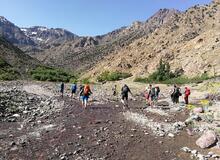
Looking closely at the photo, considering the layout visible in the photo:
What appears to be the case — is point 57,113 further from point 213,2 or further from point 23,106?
point 213,2

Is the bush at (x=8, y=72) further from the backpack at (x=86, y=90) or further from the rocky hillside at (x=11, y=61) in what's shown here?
the backpack at (x=86, y=90)

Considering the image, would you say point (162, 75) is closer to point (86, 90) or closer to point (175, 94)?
point (175, 94)

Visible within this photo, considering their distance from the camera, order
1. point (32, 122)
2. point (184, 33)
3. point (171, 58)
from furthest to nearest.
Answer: point (184, 33)
point (171, 58)
point (32, 122)

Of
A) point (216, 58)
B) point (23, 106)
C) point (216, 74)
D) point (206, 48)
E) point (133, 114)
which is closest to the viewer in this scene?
point (133, 114)

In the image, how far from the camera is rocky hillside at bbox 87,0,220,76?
77.2 meters

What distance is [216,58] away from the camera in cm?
7394

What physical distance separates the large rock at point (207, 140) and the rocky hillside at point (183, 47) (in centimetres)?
4606

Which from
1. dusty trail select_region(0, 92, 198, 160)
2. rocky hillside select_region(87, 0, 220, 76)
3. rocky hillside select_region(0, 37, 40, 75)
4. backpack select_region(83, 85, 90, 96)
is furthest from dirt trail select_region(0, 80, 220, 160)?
rocky hillside select_region(0, 37, 40, 75)

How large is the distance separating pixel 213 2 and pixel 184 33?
16.9 metres

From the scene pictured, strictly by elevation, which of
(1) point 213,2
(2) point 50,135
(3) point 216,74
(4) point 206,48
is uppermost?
(1) point 213,2

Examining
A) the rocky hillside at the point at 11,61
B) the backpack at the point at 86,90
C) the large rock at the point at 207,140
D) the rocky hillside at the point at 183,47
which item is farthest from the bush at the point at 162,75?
the large rock at the point at 207,140

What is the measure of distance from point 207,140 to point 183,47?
74.9m

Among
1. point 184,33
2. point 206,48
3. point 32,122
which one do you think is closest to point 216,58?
point 206,48

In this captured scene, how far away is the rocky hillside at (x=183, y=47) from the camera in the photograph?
77.2 metres
